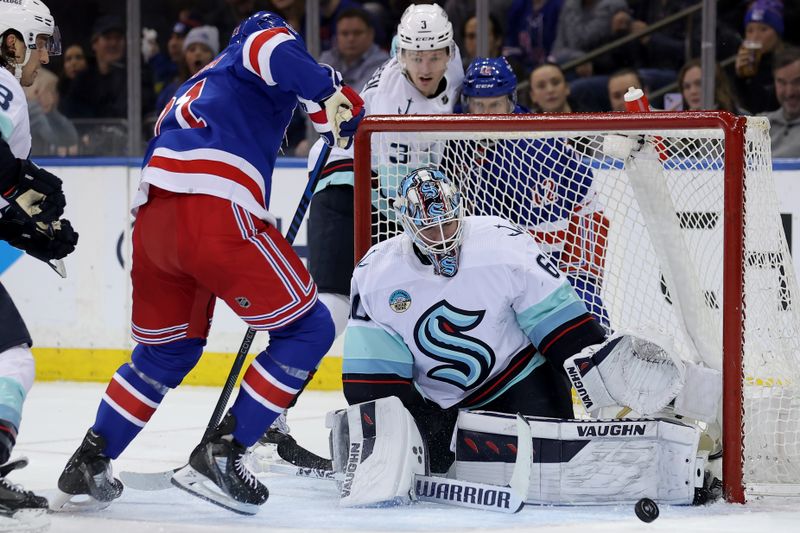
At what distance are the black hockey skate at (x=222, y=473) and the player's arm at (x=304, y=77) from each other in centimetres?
65

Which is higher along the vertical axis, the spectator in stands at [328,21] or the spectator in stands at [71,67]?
the spectator in stands at [328,21]

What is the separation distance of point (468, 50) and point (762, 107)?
1117mm

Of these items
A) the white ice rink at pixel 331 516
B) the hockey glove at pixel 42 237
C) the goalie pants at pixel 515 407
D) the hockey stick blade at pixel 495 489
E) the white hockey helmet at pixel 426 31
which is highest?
the white hockey helmet at pixel 426 31

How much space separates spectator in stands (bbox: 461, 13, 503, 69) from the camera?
16.8ft

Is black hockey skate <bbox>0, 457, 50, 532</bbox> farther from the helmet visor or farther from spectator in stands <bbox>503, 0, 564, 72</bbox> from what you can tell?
spectator in stands <bbox>503, 0, 564, 72</bbox>

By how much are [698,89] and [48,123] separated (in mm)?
2607

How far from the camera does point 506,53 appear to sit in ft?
16.9

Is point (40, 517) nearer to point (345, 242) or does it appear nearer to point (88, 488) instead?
point (88, 488)

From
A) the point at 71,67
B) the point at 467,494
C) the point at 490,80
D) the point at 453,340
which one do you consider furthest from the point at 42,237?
the point at 71,67

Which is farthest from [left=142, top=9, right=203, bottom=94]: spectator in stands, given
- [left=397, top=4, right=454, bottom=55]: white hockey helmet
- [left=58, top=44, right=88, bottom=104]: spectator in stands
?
[left=397, top=4, right=454, bottom=55]: white hockey helmet

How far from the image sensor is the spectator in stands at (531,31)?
5.16m

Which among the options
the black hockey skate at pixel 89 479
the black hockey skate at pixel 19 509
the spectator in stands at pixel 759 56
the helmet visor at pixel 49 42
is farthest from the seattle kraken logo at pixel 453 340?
the spectator in stands at pixel 759 56

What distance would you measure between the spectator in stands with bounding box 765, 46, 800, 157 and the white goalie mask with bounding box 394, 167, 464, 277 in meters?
2.18

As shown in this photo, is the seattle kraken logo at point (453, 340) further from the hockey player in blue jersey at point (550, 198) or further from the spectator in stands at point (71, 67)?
the spectator in stands at point (71, 67)
